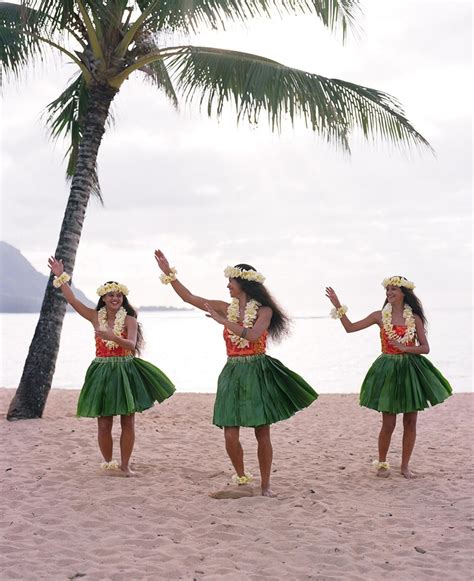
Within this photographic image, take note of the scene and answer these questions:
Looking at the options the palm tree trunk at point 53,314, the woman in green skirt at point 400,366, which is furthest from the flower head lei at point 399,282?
the palm tree trunk at point 53,314

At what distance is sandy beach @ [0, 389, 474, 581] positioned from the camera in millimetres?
4516

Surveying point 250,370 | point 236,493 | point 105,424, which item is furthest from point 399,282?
point 105,424

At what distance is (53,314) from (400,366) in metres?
4.76

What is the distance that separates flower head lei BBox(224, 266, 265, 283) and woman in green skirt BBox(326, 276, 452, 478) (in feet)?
3.45

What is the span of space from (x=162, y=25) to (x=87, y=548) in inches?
256

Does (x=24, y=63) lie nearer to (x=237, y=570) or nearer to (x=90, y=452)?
(x=90, y=452)

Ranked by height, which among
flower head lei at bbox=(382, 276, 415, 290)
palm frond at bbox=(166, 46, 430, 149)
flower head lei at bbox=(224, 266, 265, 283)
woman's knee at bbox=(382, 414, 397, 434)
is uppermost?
palm frond at bbox=(166, 46, 430, 149)

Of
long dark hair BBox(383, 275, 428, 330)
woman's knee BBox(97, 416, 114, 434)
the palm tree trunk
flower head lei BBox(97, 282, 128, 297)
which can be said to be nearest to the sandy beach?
woman's knee BBox(97, 416, 114, 434)

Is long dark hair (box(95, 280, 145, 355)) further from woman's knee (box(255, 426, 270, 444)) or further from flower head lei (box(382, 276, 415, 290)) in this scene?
flower head lei (box(382, 276, 415, 290))

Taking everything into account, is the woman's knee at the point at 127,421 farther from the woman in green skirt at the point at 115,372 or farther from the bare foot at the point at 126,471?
the bare foot at the point at 126,471

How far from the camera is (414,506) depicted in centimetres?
588

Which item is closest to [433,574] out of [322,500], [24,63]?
[322,500]

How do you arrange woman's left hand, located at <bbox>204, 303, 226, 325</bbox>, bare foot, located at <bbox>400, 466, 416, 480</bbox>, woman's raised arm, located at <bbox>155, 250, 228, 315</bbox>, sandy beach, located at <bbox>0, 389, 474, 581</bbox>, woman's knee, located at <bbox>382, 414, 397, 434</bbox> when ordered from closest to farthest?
sandy beach, located at <bbox>0, 389, 474, 581</bbox>
woman's left hand, located at <bbox>204, 303, 226, 325</bbox>
woman's raised arm, located at <bbox>155, 250, 228, 315</bbox>
woman's knee, located at <bbox>382, 414, 397, 434</bbox>
bare foot, located at <bbox>400, 466, 416, 480</bbox>

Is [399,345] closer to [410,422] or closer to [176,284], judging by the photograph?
[410,422]
